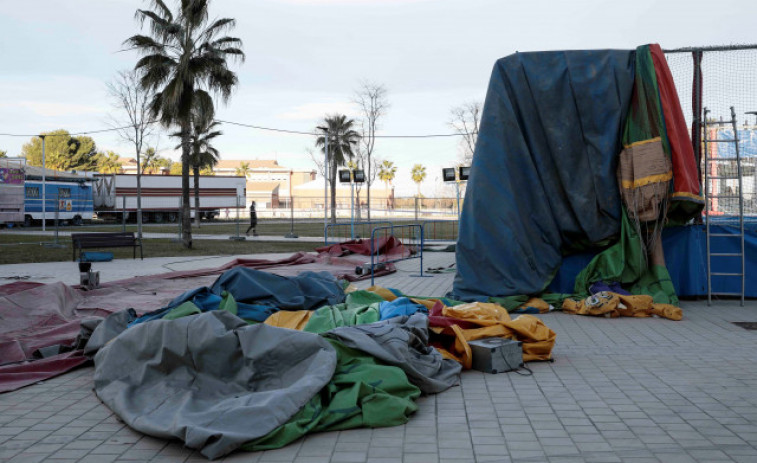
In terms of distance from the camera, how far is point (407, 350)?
16.9 ft

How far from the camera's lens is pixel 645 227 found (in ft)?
31.1

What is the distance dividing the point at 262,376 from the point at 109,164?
9406cm

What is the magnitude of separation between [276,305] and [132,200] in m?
48.2

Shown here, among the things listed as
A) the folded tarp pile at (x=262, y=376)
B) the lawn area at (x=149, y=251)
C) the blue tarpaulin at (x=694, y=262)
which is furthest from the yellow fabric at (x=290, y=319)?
the lawn area at (x=149, y=251)

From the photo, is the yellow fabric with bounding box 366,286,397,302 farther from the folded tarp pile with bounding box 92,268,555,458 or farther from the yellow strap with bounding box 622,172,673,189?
the yellow strap with bounding box 622,172,673,189

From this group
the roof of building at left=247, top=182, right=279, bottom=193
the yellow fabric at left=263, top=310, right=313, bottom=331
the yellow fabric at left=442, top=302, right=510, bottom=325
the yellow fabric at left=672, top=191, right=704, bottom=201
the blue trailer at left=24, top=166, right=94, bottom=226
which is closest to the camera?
the yellow fabric at left=442, top=302, right=510, bottom=325

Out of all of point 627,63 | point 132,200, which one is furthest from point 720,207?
point 132,200

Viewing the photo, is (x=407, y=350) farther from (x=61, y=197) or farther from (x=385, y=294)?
(x=61, y=197)

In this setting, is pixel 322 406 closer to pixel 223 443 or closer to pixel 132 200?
pixel 223 443

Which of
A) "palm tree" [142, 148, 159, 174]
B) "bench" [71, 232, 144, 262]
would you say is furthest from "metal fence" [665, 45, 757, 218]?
"palm tree" [142, 148, 159, 174]

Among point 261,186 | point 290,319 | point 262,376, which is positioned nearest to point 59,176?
point 290,319

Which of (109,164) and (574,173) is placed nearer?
(574,173)

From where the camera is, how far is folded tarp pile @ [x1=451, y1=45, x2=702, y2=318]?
9.20 meters

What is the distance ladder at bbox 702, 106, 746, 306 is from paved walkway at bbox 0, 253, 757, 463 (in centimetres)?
332
